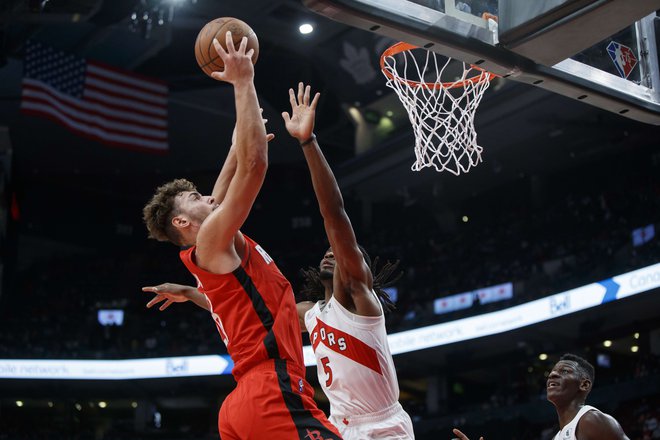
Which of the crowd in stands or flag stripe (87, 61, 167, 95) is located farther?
the crowd in stands

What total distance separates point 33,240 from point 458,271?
13.9m

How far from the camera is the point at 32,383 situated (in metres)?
21.6

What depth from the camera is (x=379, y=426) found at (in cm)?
434

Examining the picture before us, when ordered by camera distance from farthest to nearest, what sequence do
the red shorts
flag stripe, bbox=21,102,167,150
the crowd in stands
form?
the crowd in stands < flag stripe, bbox=21,102,167,150 < the red shorts

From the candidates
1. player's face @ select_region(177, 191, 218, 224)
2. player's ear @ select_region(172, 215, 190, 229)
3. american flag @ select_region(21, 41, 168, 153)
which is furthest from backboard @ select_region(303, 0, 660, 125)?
american flag @ select_region(21, 41, 168, 153)

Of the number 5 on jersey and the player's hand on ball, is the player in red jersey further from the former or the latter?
the number 5 on jersey

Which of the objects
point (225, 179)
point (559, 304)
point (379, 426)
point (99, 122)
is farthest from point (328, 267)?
point (559, 304)

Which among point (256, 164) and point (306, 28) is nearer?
point (256, 164)

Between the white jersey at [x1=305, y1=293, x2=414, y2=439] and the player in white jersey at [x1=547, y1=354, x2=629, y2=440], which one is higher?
the white jersey at [x1=305, y1=293, x2=414, y2=439]

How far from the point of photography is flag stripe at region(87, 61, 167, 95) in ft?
54.3

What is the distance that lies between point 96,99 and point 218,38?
43.5 ft

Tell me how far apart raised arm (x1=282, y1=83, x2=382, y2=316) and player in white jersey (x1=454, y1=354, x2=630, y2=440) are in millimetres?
1785

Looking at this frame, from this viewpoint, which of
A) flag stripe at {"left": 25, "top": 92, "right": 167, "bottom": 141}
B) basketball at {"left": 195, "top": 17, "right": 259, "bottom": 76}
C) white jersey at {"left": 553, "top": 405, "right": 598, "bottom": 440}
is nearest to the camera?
basketball at {"left": 195, "top": 17, "right": 259, "bottom": 76}

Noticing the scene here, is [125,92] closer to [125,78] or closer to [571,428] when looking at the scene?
[125,78]
